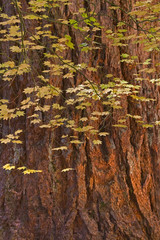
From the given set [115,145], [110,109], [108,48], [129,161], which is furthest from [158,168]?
[108,48]

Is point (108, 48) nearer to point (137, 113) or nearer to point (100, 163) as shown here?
point (137, 113)

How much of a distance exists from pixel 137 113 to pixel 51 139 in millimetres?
1121

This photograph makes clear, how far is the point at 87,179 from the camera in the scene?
10.0 feet

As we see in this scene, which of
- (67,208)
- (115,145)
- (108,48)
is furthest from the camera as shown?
Result: (108,48)

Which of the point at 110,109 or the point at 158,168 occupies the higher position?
the point at 110,109

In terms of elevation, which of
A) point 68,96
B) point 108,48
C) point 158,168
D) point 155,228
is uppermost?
point 108,48

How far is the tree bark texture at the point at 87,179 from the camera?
2.93m

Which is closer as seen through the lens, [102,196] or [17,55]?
[102,196]

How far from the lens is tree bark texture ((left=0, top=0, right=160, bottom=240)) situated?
293cm

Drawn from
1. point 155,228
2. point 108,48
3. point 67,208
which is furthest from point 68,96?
point 155,228

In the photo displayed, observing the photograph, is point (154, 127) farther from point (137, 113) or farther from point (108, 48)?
point (108, 48)

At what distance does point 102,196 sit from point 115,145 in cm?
60

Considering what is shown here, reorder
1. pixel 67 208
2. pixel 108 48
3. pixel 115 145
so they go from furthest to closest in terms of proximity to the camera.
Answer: pixel 108 48 → pixel 115 145 → pixel 67 208

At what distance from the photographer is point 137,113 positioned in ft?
11.1
